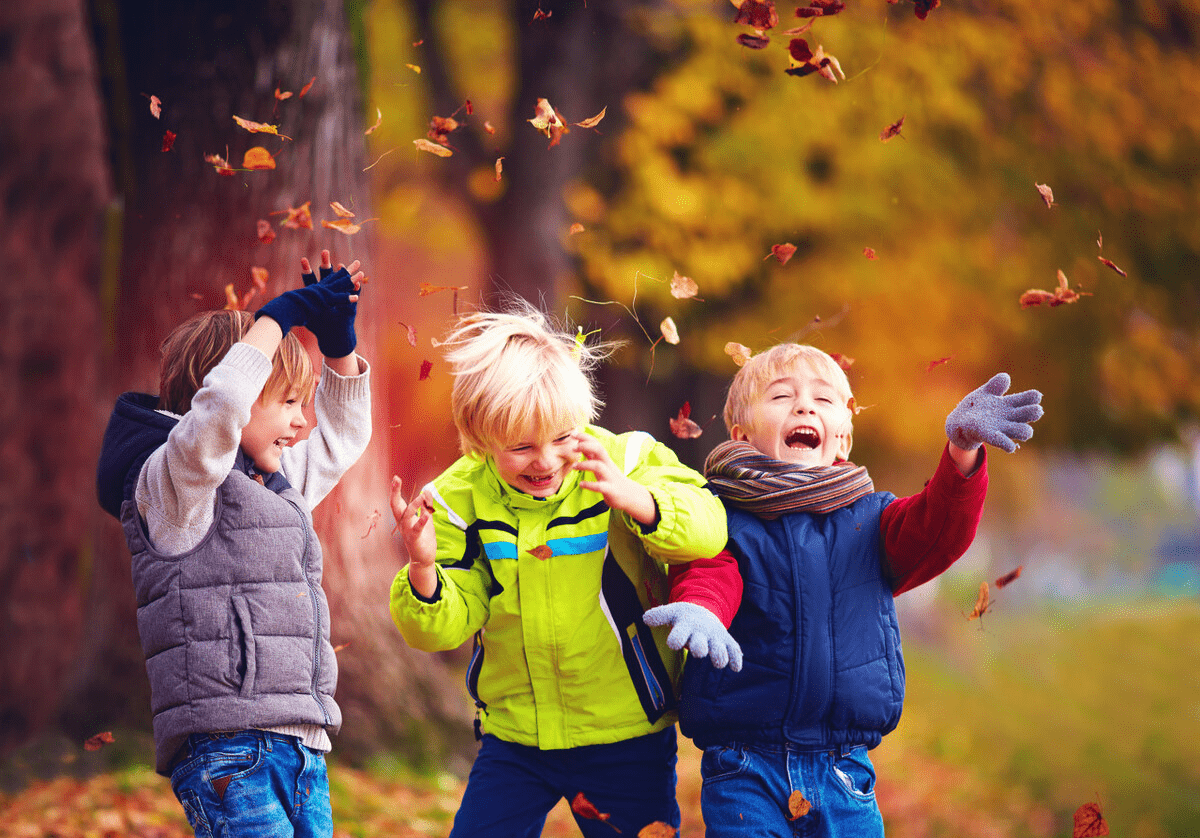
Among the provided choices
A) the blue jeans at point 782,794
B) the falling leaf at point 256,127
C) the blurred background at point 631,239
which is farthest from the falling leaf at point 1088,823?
the falling leaf at point 256,127

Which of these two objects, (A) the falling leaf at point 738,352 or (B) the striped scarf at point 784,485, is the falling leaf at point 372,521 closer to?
(A) the falling leaf at point 738,352

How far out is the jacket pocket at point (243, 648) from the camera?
2.50 meters

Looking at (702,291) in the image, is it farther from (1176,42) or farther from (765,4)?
(765,4)

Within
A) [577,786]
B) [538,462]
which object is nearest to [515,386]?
[538,462]

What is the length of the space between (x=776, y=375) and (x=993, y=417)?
0.65 meters

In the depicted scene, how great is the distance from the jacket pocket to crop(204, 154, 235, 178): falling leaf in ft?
8.64

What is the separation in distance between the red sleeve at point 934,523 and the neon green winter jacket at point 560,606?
0.45 m

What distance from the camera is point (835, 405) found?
9.75 ft

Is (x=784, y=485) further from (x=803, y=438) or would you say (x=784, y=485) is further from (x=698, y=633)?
(x=698, y=633)

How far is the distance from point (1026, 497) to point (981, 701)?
15935 mm

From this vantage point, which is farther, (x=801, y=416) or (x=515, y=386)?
(x=801, y=416)

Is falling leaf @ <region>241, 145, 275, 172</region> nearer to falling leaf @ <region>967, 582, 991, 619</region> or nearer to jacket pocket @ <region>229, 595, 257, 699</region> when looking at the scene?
jacket pocket @ <region>229, 595, 257, 699</region>

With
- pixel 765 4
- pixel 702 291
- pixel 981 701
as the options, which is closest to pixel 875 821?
pixel 765 4

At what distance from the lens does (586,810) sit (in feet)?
9.21
